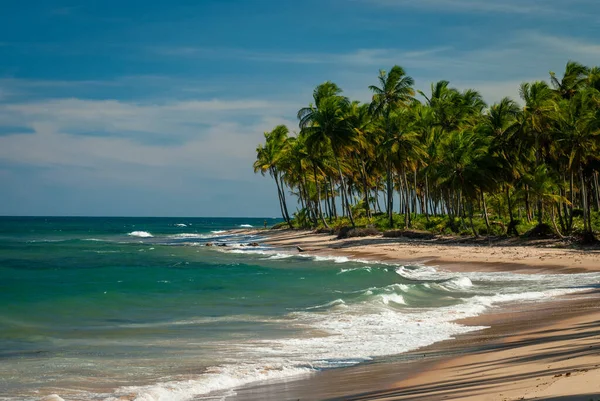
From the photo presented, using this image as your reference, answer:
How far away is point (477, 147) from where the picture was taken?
42406 mm

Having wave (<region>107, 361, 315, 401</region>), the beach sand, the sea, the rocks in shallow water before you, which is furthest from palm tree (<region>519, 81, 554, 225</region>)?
the rocks in shallow water

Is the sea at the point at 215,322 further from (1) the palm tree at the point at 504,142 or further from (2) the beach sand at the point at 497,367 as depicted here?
(1) the palm tree at the point at 504,142

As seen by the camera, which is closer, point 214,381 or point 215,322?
point 214,381

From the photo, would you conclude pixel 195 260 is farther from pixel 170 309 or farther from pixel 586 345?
pixel 586 345

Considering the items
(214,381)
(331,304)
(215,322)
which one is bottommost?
(331,304)

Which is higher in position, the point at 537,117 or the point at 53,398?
the point at 537,117

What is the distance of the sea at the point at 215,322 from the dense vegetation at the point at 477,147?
11.1 m

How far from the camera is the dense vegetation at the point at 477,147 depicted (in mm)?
35625

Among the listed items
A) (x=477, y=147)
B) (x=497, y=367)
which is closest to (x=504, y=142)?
(x=477, y=147)

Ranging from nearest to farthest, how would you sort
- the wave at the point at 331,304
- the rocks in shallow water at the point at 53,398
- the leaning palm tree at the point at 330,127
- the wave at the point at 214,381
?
the rocks in shallow water at the point at 53,398 < the wave at the point at 214,381 < the wave at the point at 331,304 < the leaning palm tree at the point at 330,127

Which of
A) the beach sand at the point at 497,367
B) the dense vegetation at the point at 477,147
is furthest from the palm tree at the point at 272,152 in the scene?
the beach sand at the point at 497,367

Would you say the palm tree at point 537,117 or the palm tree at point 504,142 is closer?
the palm tree at point 537,117

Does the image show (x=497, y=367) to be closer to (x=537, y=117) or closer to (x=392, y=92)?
(x=537, y=117)

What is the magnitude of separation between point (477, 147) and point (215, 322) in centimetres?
3060
